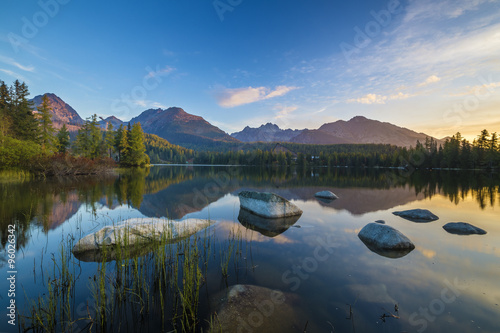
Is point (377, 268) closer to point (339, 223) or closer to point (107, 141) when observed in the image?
point (339, 223)

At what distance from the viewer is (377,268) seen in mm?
6977

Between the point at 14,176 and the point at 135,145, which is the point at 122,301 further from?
the point at 135,145

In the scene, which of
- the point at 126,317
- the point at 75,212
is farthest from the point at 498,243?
the point at 75,212

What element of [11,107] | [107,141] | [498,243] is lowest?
[498,243]

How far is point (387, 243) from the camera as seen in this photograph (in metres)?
8.71

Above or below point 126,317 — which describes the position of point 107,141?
above

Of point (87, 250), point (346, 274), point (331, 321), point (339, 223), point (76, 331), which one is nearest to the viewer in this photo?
point (76, 331)

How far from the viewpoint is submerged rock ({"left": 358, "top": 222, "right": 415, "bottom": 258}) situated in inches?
328

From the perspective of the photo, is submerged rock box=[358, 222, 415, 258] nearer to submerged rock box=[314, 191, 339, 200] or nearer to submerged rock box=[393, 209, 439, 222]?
submerged rock box=[393, 209, 439, 222]

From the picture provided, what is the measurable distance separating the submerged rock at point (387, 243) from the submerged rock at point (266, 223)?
13.7 ft

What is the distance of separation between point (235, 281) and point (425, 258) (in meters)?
7.45

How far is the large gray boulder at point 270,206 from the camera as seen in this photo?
1369 centimetres

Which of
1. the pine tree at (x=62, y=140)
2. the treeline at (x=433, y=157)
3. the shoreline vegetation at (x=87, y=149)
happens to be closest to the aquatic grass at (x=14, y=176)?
the shoreline vegetation at (x=87, y=149)

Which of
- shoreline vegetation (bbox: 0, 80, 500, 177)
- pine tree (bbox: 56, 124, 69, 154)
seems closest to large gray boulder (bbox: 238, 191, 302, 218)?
shoreline vegetation (bbox: 0, 80, 500, 177)
